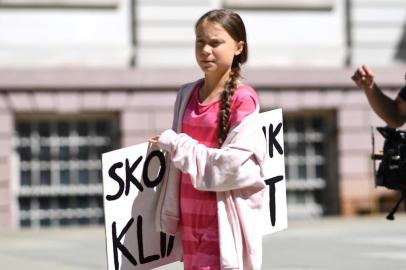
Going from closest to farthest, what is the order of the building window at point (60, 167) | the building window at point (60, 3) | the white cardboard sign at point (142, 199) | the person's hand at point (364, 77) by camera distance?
the white cardboard sign at point (142, 199), the person's hand at point (364, 77), the building window at point (60, 3), the building window at point (60, 167)

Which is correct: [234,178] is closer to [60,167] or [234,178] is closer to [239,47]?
[239,47]

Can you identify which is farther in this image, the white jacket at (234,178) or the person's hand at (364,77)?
the person's hand at (364,77)

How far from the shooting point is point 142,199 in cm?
488

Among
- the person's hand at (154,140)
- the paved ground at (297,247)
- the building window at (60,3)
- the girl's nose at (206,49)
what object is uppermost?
the building window at (60,3)

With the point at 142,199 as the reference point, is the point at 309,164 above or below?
below

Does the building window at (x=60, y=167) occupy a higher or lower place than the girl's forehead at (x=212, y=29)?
lower

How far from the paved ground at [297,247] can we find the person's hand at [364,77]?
3.79 metres

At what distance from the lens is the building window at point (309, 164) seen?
19281 mm

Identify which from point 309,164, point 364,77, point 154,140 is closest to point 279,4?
point 309,164

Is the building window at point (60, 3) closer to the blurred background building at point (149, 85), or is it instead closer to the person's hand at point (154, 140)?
the blurred background building at point (149, 85)

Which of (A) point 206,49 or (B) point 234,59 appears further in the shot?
(B) point 234,59

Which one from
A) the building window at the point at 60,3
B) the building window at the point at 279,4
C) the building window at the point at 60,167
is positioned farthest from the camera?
the building window at the point at 279,4

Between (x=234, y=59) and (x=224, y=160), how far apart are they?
504mm

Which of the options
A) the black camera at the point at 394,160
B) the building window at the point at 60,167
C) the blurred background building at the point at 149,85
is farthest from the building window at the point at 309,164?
the black camera at the point at 394,160
